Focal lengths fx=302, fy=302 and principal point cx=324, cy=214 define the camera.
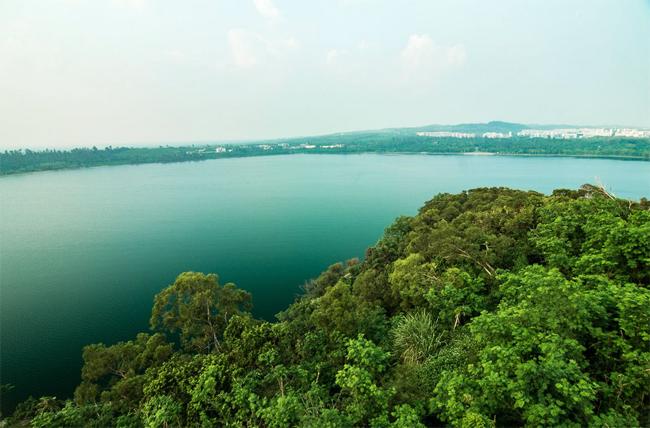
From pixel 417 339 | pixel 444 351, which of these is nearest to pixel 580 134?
pixel 417 339

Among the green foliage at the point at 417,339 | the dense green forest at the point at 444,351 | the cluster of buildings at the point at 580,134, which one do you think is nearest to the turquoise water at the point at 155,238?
the dense green forest at the point at 444,351

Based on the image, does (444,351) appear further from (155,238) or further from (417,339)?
(155,238)

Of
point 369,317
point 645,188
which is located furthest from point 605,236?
point 645,188

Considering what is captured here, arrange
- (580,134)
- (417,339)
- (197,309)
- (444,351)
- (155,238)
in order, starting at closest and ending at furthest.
Result: 1. (444,351)
2. (417,339)
3. (197,309)
4. (155,238)
5. (580,134)

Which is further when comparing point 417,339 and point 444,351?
point 417,339

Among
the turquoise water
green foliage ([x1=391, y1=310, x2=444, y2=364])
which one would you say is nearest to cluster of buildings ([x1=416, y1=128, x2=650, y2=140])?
the turquoise water

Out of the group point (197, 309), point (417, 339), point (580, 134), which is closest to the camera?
point (417, 339)

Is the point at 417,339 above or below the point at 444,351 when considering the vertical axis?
below
